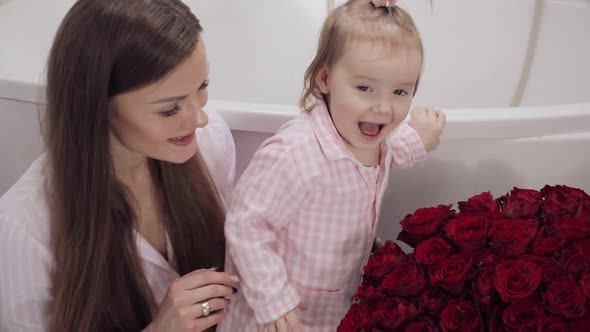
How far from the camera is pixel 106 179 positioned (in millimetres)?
854

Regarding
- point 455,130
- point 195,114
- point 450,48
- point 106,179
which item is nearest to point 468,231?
point 455,130

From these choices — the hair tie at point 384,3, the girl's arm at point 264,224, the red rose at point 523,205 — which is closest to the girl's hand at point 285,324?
the girl's arm at point 264,224

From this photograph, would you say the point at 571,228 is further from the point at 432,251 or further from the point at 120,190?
the point at 120,190

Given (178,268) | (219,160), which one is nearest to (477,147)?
(219,160)

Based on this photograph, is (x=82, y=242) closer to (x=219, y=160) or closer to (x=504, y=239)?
(x=219, y=160)

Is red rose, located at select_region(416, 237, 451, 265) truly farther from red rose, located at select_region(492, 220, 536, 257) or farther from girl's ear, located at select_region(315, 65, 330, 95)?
girl's ear, located at select_region(315, 65, 330, 95)

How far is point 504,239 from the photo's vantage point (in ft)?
2.53

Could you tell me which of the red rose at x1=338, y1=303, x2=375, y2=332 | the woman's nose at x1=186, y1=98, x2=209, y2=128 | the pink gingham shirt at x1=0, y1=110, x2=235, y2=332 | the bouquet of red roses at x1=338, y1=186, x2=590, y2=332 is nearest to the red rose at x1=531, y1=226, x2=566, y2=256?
the bouquet of red roses at x1=338, y1=186, x2=590, y2=332

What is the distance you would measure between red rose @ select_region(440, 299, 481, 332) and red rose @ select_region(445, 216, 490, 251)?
2.9 inches

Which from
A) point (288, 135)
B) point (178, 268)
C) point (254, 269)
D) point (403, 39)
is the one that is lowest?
point (178, 268)

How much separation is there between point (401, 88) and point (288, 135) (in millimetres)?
166

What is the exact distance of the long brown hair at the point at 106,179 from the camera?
2.47ft

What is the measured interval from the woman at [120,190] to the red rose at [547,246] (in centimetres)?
42

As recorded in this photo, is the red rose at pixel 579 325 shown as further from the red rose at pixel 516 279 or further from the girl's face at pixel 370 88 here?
the girl's face at pixel 370 88
